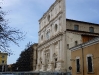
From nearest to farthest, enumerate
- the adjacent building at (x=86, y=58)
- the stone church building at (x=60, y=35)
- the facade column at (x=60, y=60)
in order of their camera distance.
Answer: the adjacent building at (x=86, y=58), the facade column at (x=60, y=60), the stone church building at (x=60, y=35)

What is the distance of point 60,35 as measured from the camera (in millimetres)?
34875

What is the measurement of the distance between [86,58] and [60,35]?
50.3ft

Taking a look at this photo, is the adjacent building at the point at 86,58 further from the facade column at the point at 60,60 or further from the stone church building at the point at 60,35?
the facade column at the point at 60,60

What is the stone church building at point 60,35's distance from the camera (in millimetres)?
33062

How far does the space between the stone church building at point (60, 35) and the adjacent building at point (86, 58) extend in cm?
785

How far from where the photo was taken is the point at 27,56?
54.2 meters

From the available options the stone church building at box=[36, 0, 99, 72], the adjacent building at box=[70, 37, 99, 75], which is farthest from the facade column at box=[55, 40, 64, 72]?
the adjacent building at box=[70, 37, 99, 75]

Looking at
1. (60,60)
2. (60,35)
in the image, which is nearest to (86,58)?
(60,60)

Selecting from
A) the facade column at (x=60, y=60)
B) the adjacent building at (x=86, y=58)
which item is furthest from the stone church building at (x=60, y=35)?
the adjacent building at (x=86, y=58)

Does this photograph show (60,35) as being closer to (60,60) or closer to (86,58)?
(60,60)

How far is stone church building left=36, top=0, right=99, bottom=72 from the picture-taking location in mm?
33062

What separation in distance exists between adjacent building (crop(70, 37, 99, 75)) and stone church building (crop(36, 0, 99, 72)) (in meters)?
7.85

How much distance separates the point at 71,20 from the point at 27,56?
23.0 m

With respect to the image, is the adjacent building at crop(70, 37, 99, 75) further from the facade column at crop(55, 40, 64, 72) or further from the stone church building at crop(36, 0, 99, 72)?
the facade column at crop(55, 40, 64, 72)
